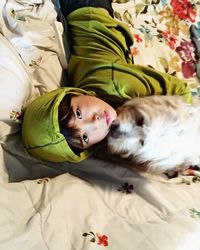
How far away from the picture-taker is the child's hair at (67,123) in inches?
37.3

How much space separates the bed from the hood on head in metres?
0.04

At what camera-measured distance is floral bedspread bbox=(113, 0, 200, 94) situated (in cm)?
137

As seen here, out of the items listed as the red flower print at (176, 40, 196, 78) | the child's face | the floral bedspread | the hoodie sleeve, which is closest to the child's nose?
the child's face

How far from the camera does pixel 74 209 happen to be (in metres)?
0.89

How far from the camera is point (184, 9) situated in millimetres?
1516

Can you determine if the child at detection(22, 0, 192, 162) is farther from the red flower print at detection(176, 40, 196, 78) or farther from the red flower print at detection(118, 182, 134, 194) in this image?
the red flower print at detection(176, 40, 196, 78)

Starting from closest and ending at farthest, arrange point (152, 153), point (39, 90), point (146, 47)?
1. point (152, 153)
2. point (39, 90)
3. point (146, 47)

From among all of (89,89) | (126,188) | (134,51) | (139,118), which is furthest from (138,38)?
(126,188)

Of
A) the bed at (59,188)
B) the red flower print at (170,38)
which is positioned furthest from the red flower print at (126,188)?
the red flower print at (170,38)

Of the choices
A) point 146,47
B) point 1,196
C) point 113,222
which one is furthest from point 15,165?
point 146,47

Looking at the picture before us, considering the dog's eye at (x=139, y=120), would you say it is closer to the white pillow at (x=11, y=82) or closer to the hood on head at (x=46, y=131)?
the hood on head at (x=46, y=131)

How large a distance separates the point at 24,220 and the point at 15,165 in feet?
0.63

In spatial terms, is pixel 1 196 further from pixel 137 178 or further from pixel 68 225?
pixel 137 178

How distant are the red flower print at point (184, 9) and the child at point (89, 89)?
0.99 feet
